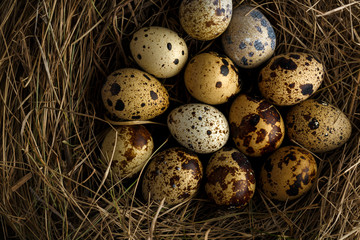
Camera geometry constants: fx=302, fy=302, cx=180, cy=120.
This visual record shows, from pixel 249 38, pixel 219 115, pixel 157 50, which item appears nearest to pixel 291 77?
pixel 249 38

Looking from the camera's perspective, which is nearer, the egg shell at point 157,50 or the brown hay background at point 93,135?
the brown hay background at point 93,135

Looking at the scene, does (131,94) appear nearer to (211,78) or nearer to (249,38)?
→ (211,78)

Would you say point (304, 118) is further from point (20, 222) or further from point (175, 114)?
point (20, 222)

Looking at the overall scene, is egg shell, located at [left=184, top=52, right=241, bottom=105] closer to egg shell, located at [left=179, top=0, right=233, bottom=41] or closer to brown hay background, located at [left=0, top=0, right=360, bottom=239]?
egg shell, located at [left=179, top=0, right=233, bottom=41]

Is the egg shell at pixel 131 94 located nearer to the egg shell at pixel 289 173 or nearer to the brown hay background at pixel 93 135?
the brown hay background at pixel 93 135

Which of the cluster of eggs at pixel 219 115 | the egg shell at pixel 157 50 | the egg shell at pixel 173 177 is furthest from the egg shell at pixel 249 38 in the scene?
the egg shell at pixel 173 177

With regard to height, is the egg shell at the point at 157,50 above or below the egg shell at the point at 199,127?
above
